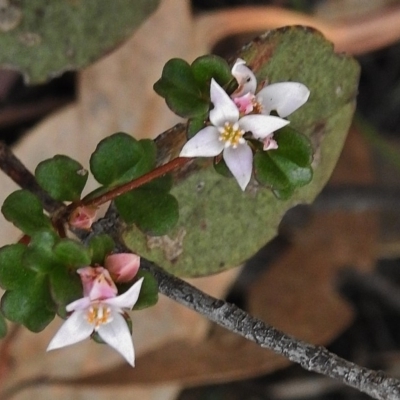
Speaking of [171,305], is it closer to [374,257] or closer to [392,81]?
[374,257]

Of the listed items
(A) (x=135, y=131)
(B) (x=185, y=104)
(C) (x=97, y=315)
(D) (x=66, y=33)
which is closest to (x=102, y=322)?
(C) (x=97, y=315)

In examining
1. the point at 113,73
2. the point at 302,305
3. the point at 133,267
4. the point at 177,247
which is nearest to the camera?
the point at 133,267

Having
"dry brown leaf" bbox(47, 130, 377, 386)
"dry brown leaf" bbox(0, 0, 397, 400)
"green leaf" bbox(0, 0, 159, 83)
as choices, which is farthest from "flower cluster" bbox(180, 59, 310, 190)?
"dry brown leaf" bbox(47, 130, 377, 386)

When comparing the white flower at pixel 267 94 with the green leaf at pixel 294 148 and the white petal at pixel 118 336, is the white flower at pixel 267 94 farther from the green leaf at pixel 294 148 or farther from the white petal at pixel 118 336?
the white petal at pixel 118 336

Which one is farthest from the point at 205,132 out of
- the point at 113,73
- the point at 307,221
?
the point at 307,221

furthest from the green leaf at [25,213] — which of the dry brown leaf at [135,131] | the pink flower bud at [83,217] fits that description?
the dry brown leaf at [135,131]

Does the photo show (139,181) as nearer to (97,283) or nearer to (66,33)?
(97,283)
